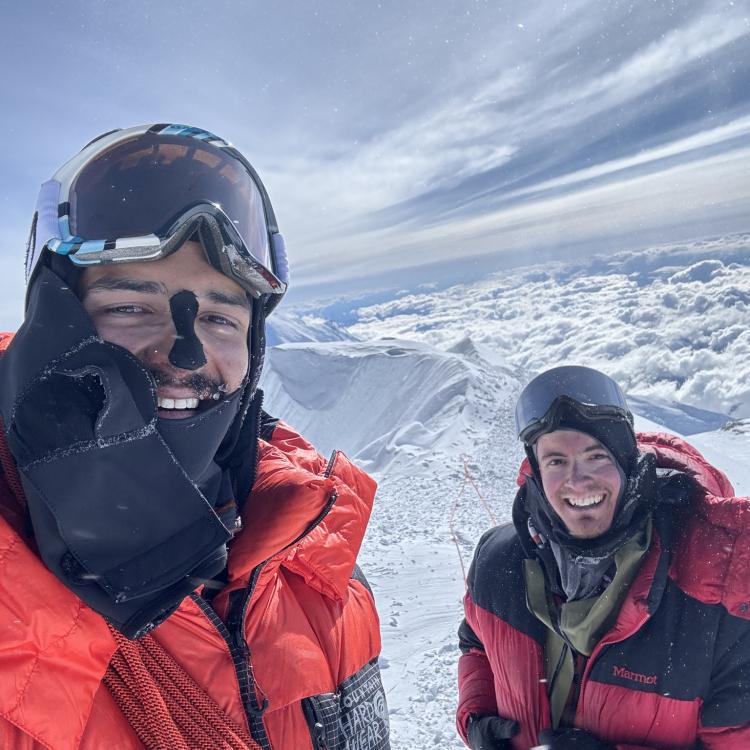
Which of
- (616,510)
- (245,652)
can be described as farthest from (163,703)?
(616,510)

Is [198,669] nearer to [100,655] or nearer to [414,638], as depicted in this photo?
[100,655]

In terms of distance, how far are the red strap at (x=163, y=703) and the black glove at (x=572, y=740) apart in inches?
65.8

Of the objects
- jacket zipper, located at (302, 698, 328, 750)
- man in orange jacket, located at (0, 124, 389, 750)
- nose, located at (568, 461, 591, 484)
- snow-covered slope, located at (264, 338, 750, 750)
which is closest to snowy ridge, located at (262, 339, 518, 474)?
snow-covered slope, located at (264, 338, 750, 750)

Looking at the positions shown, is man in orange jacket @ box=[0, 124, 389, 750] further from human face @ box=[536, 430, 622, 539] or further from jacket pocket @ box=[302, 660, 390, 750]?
human face @ box=[536, 430, 622, 539]

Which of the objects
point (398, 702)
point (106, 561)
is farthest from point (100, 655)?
point (398, 702)

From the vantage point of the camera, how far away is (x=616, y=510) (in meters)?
2.63

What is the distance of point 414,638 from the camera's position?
5793 millimetres

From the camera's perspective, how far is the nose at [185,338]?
4.69 feet

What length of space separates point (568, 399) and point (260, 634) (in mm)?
2120

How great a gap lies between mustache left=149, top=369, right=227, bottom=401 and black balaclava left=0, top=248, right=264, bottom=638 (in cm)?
15

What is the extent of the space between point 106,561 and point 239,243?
1.08m

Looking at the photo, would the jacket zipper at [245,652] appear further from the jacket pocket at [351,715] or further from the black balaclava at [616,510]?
the black balaclava at [616,510]

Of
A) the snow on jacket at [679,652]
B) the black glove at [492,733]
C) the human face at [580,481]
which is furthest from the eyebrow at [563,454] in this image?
the black glove at [492,733]

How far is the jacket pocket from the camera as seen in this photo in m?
1.47
